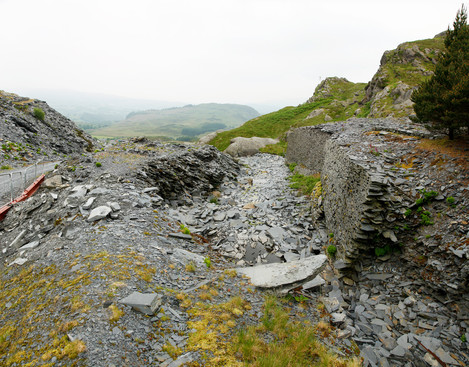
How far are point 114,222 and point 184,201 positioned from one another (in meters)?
8.75

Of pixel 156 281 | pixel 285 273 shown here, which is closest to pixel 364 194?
pixel 285 273

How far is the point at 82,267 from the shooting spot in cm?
851

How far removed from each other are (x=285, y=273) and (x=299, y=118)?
6949 cm

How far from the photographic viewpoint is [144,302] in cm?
707

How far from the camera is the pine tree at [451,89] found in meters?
10.2

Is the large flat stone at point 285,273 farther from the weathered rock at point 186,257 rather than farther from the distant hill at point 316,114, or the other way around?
the distant hill at point 316,114

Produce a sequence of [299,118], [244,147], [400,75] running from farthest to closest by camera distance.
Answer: [299,118] → [244,147] → [400,75]

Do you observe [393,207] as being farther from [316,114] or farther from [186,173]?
[316,114]

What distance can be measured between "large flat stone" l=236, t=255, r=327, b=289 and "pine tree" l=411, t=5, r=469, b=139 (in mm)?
9591

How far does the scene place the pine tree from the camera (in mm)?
10227

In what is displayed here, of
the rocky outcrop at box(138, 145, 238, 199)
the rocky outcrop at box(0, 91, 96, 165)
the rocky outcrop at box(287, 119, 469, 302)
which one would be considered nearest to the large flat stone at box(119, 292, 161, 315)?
the rocky outcrop at box(287, 119, 469, 302)

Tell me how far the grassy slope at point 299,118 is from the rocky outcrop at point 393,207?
44.0 metres

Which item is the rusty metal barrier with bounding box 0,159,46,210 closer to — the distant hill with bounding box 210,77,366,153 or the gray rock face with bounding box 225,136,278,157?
the gray rock face with bounding box 225,136,278,157

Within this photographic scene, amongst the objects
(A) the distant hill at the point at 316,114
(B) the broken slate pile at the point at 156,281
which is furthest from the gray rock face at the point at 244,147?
(B) the broken slate pile at the point at 156,281
